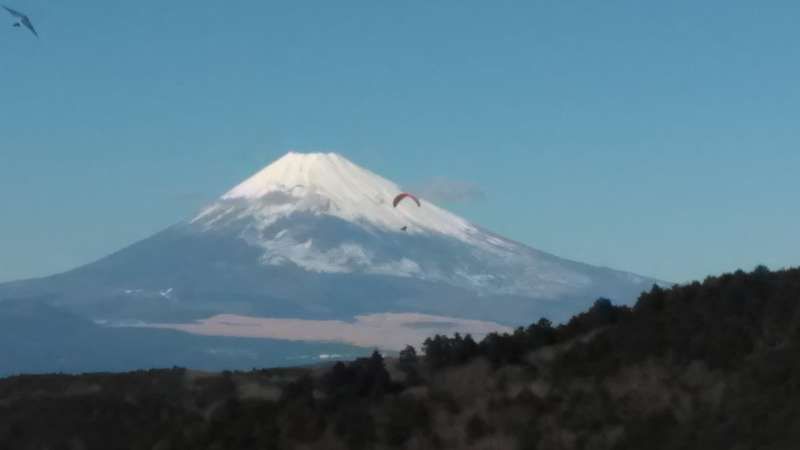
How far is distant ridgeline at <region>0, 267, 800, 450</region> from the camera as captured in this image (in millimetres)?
30234

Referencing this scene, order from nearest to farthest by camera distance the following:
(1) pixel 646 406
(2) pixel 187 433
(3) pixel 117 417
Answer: (1) pixel 646 406 < (2) pixel 187 433 < (3) pixel 117 417

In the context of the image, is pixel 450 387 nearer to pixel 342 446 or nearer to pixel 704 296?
pixel 342 446

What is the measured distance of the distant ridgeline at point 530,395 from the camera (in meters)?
30.2

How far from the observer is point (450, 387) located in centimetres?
3550

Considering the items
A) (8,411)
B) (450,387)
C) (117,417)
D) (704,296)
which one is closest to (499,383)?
(450,387)

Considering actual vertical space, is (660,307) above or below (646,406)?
above

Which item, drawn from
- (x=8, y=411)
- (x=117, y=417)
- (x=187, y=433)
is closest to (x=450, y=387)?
(x=187, y=433)

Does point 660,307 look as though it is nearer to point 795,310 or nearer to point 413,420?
point 795,310

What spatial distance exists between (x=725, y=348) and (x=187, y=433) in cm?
1208

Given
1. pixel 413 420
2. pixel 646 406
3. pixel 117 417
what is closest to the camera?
pixel 646 406

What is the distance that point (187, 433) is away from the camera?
1430 inches

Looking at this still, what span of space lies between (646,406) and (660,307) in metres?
7.64

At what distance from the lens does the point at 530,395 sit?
33.2 metres

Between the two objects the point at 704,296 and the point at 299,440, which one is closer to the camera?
the point at 299,440
